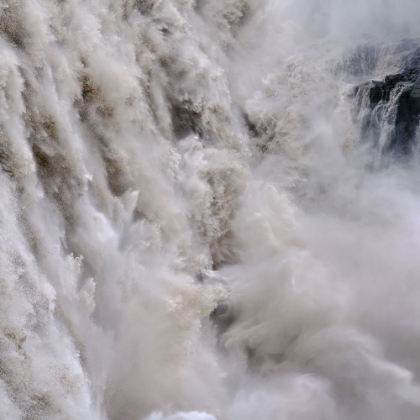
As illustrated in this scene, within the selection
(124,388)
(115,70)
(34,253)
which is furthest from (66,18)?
(124,388)

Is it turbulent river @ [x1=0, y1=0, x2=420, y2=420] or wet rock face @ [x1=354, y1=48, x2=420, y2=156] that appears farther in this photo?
wet rock face @ [x1=354, y1=48, x2=420, y2=156]

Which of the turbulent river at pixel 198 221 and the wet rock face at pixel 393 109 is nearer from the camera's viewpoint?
the turbulent river at pixel 198 221

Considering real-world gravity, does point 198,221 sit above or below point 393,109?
below

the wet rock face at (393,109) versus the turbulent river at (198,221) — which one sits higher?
the wet rock face at (393,109)

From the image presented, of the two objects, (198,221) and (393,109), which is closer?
(198,221)
